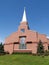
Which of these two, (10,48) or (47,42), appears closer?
(47,42)

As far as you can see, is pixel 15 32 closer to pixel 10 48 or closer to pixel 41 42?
pixel 10 48

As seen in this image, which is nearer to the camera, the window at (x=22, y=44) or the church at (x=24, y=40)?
the church at (x=24, y=40)

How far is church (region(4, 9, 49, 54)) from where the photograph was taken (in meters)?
56.2

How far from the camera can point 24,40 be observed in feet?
190

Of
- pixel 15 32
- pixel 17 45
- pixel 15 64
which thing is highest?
pixel 15 32

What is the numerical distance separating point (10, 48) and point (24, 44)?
5134mm

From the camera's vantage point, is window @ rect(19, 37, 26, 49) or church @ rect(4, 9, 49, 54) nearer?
church @ rect(4, 9, 49, 54)

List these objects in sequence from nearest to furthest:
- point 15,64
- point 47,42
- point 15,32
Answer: point 15,64, point 47,42, point 15,32

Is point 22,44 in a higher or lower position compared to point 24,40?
lower

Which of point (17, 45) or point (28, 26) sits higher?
point (28, 26)

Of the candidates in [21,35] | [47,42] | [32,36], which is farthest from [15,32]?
[47,42]

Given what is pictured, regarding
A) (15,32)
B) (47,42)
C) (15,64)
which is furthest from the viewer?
(15,32)

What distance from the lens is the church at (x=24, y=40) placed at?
5616cm

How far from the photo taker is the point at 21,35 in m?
58.7
